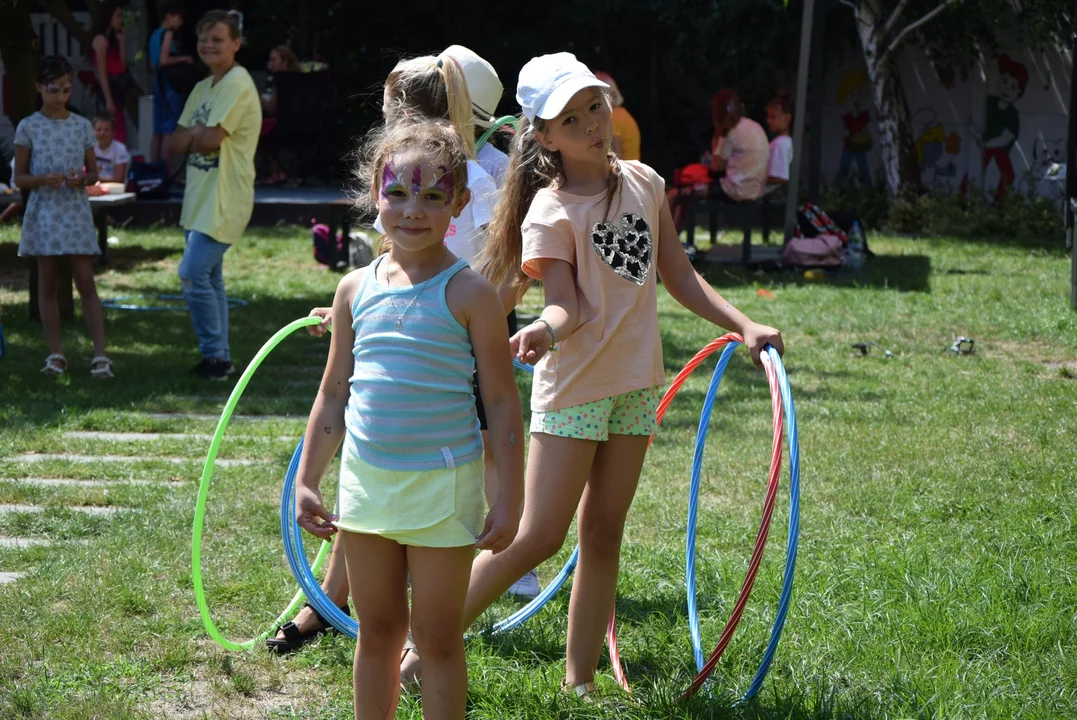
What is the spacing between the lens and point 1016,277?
12.0 m

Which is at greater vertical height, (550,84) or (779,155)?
(550,84)

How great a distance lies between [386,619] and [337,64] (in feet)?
59.5

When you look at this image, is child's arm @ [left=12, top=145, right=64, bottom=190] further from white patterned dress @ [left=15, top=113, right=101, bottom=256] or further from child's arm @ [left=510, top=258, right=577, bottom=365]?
child's arm @ [left=510, top=258, right=577, bottom=365]

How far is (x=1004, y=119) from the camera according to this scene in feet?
60.3

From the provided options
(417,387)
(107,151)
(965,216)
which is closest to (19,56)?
(107,151)

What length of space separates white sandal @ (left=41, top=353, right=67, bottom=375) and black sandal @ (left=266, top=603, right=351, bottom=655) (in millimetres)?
4445

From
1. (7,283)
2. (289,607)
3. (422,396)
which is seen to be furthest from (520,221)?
(7,283)

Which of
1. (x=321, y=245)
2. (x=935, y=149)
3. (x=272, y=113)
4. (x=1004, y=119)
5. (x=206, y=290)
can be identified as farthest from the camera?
(x=935, y=149)

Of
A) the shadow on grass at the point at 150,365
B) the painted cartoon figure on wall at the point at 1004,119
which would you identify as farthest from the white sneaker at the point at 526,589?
the painted cartoon figure on wall at the point at 1004,119

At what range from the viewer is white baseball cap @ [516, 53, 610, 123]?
3.19m

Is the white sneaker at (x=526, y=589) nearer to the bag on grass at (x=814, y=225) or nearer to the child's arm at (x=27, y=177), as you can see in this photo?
the child's arm at (x=27, y=177)

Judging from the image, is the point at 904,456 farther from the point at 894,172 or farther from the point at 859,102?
the point at 859,102

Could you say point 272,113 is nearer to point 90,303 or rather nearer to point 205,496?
point 90,303

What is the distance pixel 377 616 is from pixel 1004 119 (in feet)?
57.7
